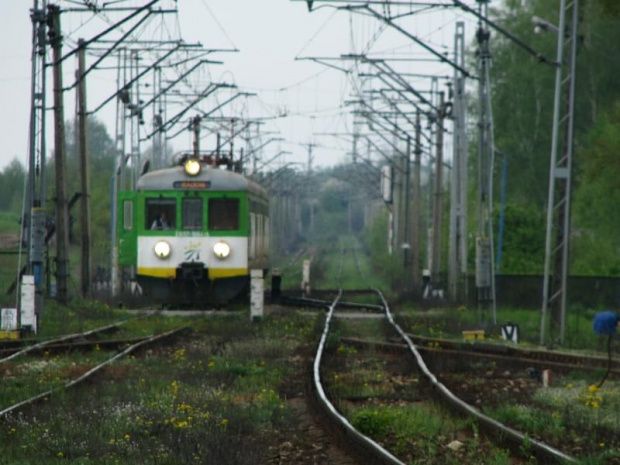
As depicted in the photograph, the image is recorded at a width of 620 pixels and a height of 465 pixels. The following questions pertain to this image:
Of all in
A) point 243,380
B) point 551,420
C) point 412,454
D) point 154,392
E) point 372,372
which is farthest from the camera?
point 372,372

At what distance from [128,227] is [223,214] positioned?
6.85 ft

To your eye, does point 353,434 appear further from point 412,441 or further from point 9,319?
point 9,319

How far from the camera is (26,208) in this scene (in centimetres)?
2698

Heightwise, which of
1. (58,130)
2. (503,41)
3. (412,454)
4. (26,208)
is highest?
(503,41)

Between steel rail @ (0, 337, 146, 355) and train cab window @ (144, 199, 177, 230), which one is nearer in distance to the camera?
steel rail @ (0, 337, 146, 355)

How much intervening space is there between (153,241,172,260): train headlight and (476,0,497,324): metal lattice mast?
6595 millimetres

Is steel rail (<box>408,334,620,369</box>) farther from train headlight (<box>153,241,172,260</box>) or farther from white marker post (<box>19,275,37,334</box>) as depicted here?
train headlight (<box>153,241,172,260</box>)

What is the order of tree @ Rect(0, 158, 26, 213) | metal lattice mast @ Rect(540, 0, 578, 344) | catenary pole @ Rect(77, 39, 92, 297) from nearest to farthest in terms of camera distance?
1. metal lattice mast @ Rect(540, 0, 578, 344)
2. catenary pole @ Rect(77, 39, 92, 297)
3. tree @ Rect(0, 158, 26, 213)

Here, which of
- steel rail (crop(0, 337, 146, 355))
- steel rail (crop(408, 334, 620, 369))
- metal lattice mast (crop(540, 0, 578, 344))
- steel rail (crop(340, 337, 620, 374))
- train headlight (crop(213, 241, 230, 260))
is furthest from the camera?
train headlight (crop(213, 241, 230, 260))

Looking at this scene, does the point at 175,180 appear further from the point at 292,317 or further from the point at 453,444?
the point at 453,444

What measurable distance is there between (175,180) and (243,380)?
13648mm

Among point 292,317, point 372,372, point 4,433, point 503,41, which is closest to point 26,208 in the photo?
point 292,317

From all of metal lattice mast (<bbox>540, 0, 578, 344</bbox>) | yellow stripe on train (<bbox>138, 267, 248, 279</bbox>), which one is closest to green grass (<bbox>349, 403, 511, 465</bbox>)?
metal lattice mast (<bbox>540, 0, 578, 344</bbox>)

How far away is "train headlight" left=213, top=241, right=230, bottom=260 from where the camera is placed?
88.7 feet
